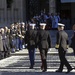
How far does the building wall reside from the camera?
3994 centimetres

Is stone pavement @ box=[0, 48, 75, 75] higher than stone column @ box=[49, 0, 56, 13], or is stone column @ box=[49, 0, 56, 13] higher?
stone column @ box=[49, 0, 56, 13]

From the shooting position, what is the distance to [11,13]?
1618 inches

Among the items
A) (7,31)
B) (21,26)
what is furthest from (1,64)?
(21,26)

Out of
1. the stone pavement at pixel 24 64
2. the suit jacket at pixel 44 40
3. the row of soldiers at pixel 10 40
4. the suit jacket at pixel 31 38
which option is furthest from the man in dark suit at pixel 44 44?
the row of soldiers at pixel 10 40

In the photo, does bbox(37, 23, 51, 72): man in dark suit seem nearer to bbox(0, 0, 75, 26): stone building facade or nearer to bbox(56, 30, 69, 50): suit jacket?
bbox(56, 30, 69, 50): suit jacket

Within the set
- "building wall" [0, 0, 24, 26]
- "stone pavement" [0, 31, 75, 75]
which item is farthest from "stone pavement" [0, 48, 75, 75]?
"building wall" [0, 0, 24, 26]

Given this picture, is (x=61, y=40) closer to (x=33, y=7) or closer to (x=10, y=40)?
(x=10, y=40)

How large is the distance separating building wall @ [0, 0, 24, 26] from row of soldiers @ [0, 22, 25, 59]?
40.8 feet

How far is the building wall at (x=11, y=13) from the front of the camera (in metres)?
39.9

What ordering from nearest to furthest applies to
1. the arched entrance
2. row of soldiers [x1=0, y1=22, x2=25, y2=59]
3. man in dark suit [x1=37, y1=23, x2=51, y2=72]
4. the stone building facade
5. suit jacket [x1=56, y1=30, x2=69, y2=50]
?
suit jacket [x1=56, y1=30, x2=69, y2=50], man in dark suit [x1=37, y1=23, x2=51, y2=72], row of soldiers [x1=0, y1=22, x2=25, y2=59], the stone building facade, the arched entrance

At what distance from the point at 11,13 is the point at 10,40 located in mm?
16287

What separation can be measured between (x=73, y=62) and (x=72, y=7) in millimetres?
26484

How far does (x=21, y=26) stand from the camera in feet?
90.4

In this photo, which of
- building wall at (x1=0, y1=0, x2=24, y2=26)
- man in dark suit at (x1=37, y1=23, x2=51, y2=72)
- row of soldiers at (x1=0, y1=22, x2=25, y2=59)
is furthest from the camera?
building wall at (x1=0, y1=0, x2=24, y2=26)
